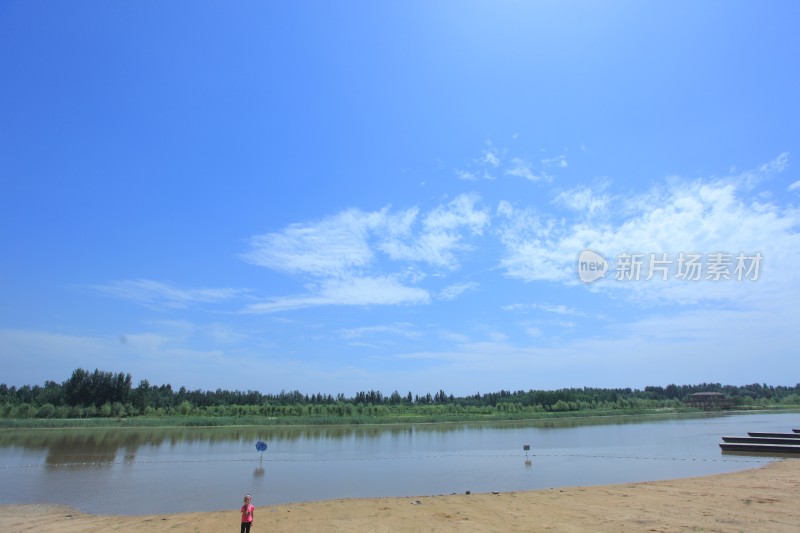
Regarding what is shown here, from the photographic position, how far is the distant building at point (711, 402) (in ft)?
290

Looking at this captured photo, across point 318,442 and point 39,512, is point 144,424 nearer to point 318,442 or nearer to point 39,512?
point 318,442

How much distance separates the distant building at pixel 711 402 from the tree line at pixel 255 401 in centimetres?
215

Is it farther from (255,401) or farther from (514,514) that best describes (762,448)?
(255,401)

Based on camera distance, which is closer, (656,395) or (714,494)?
(714,494)

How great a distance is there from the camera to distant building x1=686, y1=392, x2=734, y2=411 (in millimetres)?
88312

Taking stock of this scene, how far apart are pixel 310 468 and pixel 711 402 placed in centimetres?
9370

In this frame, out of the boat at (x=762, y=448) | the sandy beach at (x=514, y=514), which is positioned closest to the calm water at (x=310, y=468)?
the boat at (x=762, y=448)

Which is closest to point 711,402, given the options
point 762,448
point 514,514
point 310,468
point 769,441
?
point 769,441

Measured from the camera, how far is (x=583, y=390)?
114000 millimetres

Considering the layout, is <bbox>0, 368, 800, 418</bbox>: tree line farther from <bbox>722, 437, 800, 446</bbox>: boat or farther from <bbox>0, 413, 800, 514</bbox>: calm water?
<bbox>722, 437, 800, 446</bbox>: boat

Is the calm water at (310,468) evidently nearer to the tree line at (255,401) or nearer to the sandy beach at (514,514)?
the sandy beach at (514,514)

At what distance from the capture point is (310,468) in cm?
2342

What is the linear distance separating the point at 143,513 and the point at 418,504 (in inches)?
318

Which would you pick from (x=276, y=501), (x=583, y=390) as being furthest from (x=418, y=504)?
(x=583, y=390)
